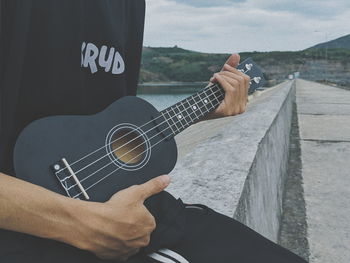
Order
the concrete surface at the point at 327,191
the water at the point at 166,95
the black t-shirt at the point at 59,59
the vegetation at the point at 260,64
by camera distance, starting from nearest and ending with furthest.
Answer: the black t-shirt at the point at 59,59
the concrete surface at the point at 327,191
the water at the point at 166,95
the vegetation at the point at 260,64

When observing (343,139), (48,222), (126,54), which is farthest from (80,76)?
(343,139)

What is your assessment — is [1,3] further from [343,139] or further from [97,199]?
[343,139]

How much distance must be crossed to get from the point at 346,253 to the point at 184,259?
5.36ft

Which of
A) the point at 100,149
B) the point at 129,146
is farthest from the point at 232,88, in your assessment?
the point at 100,149

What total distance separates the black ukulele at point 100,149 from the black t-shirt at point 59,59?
0.07 m

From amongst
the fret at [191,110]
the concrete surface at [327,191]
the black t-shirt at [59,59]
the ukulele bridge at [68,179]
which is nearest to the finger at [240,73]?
the fret at [191,110]

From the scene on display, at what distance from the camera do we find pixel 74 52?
124 cm

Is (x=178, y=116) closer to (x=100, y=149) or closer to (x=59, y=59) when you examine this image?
(x=100, y=149)

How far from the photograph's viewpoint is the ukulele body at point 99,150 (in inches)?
43.0

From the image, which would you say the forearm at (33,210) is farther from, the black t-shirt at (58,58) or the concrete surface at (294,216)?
the concrete surface at (294,216)

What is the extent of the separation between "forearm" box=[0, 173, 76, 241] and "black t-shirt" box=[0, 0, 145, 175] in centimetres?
15

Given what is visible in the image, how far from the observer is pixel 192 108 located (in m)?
1.70

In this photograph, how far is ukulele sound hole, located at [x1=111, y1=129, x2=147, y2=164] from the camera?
4.41 feet

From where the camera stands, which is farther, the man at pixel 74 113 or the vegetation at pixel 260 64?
the vegetation at pixel 260 64
